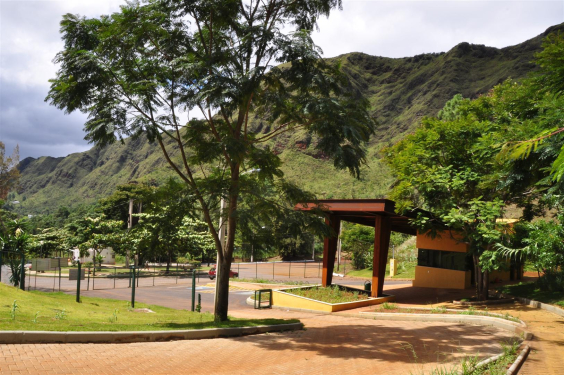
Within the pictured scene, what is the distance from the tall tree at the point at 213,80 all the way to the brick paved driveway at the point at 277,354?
13.4ft

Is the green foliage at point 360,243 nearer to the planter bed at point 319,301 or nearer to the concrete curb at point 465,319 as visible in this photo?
the planter bed at point 319,301

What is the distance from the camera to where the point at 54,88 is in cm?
1352

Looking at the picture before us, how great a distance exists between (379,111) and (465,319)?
135 metres

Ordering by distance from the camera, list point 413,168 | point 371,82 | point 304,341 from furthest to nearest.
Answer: point 371,82 → point 413,168 → point 304,341

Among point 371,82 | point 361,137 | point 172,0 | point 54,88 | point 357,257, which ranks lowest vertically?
point 357,257

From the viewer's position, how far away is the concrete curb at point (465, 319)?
13680 millimetres

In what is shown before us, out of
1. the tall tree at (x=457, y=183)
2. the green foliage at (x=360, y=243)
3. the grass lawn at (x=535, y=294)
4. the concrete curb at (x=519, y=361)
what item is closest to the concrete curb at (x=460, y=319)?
the concrete curb at (x=519, y=361)

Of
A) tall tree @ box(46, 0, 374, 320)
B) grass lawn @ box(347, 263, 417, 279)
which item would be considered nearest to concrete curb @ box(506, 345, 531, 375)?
tall tree @ box(46, 0, 374, 320)

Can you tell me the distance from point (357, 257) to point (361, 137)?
40.6 metres

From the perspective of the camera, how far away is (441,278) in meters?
30.8

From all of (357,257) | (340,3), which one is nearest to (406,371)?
(340,3)

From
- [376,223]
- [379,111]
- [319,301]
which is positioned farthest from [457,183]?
[379,111]

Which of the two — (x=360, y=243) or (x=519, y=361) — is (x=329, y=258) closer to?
(x=519, y=361)

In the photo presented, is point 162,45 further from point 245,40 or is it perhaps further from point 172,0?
point 245,40
